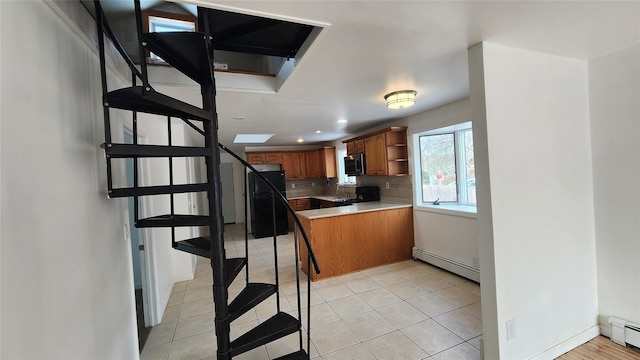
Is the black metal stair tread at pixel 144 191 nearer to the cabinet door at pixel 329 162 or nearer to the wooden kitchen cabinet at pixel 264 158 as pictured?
the wooden kitchen cabinet at pixel 264 158

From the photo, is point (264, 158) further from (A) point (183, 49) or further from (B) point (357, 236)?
(A) point (183, 49)

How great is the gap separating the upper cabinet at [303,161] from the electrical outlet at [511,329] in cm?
528

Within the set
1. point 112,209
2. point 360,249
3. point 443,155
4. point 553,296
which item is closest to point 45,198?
point 112,209

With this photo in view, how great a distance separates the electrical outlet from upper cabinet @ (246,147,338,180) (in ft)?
17.3

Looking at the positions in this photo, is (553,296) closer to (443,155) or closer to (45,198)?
(443,155)

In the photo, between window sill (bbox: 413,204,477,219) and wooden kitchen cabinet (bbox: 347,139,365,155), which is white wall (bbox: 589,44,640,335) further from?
wooden kitchen cabinet (bbox: 347,139,365,155)

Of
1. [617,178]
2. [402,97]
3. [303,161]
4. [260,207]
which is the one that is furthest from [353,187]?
[617,178]

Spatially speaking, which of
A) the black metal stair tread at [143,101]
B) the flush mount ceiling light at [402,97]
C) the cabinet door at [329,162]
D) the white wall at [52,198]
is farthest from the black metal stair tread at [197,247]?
the cabinet door at [329,162]

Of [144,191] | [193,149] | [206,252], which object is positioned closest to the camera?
[144,191]

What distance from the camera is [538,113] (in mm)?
2031

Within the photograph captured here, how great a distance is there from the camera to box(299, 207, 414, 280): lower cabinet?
3.75 metres

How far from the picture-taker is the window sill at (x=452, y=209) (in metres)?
3.35

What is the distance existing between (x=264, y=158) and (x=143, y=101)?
5.66m

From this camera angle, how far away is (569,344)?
6.97 ft
